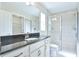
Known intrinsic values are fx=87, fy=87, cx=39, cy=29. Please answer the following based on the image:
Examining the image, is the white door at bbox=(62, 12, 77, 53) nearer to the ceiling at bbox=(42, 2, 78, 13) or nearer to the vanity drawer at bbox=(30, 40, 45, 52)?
the ceiling at bbox=(42, 2, 78, 13)

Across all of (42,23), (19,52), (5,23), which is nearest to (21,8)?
(5,23)

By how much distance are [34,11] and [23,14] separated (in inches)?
11.0

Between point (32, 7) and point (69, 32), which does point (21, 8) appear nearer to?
point (32, 7)

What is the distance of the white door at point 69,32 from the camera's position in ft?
5.63

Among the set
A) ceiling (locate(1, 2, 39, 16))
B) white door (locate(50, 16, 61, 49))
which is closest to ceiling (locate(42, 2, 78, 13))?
white door (locate(50, 16, 61, 49))

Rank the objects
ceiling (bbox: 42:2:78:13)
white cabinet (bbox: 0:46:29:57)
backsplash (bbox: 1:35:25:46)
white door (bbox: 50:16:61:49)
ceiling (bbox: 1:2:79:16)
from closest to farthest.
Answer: white cabinet (bbox: 0:46:29:57)
backsplash (bbox: 1:35:25:46)
ceiling (bbox: 1:2:79:16)
ceiling (bbox: 42:2:78:13)
white door (bbox: 50:16:61:49)

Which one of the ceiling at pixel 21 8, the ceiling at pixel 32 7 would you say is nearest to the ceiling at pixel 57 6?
the ceiling at pixel 32 7

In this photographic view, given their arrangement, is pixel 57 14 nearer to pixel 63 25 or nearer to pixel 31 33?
pixel 63 25

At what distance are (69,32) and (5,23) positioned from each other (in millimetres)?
1248

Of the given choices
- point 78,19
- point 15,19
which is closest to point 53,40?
point 15,19

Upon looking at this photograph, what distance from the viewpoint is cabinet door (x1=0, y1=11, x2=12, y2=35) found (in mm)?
1235

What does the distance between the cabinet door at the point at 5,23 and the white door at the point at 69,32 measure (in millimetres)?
960

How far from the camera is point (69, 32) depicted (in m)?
1.81

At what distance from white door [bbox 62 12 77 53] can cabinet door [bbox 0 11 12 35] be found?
96 cm
